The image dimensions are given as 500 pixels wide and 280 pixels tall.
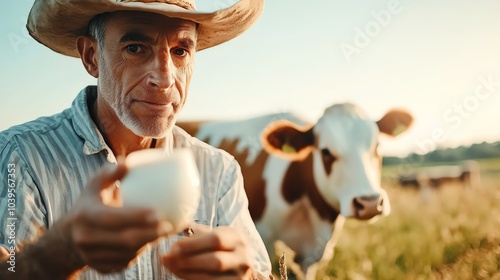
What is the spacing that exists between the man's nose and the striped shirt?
23 cm

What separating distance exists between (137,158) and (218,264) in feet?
0.71

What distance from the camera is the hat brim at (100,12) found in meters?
1.44

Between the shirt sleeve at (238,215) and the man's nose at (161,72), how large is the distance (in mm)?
376

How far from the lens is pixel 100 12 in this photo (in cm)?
153

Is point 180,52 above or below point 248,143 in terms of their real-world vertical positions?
above

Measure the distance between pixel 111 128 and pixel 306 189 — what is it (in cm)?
166

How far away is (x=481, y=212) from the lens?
462 cm

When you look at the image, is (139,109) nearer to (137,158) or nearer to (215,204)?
(215,204)

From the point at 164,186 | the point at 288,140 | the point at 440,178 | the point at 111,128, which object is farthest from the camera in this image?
the point at 440,178

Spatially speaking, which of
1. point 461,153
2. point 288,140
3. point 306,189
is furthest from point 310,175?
point 461,153

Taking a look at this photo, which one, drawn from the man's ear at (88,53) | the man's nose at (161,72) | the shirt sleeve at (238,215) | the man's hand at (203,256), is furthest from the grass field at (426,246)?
the man's hand at (203,256)

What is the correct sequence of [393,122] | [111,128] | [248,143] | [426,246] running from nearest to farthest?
1. [111,128]
2. [393,122]
3. [248,143]
4. [426,246]

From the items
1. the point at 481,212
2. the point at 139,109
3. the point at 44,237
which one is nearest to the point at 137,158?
the point at 44,237

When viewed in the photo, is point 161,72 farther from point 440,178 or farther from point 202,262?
point 440,178
